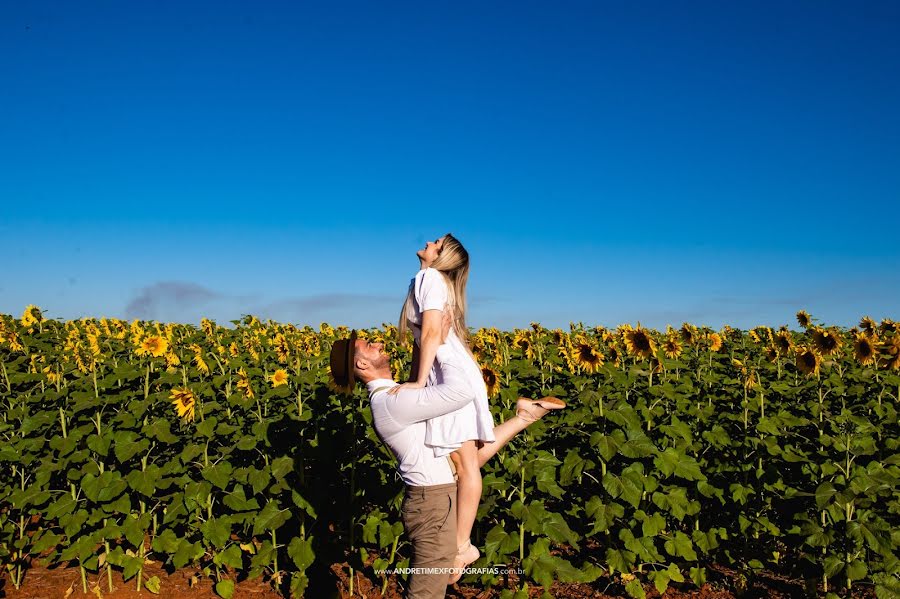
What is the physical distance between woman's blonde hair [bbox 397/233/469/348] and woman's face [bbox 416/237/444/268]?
27 mm

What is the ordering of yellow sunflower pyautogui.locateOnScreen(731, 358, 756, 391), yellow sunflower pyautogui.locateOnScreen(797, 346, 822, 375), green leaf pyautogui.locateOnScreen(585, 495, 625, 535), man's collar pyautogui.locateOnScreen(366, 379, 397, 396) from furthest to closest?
yellow sunflower pyautogui.locateOnScreen(797, 346, 822, 375)
yellow sunflower pyautogui.locateOnScreen(731, 358, 756, 391)
green leaf pyautogui.locateOnScreen(585, 495, 625, 535)
man's collar pyautogui.locateOnScreen(366, 379, 397, 396)

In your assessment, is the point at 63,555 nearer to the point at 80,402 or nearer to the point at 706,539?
the point at 80,402

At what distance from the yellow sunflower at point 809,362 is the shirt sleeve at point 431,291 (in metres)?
5.63

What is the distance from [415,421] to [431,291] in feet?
3.33

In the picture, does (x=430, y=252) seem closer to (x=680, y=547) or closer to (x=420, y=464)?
(x=420, y=464)

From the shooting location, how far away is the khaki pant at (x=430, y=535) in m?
3.49

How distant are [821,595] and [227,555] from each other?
16.3 feet

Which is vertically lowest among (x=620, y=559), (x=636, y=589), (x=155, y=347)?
(x=636, y=589)

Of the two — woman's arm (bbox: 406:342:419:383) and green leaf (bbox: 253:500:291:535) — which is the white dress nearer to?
woman's arm (bbox: 406:342:419:383)

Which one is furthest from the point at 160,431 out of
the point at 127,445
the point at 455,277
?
the point at 455,277

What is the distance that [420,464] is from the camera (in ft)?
11.5

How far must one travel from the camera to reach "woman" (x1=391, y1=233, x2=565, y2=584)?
399cm

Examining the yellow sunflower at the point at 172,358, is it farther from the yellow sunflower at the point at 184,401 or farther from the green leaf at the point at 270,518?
the green leaf at the point at 270,518

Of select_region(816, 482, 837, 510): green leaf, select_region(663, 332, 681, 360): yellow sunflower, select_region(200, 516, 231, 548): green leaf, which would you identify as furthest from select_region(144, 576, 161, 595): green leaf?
select_region(663, 332, 681, 360): yellow sunflower
